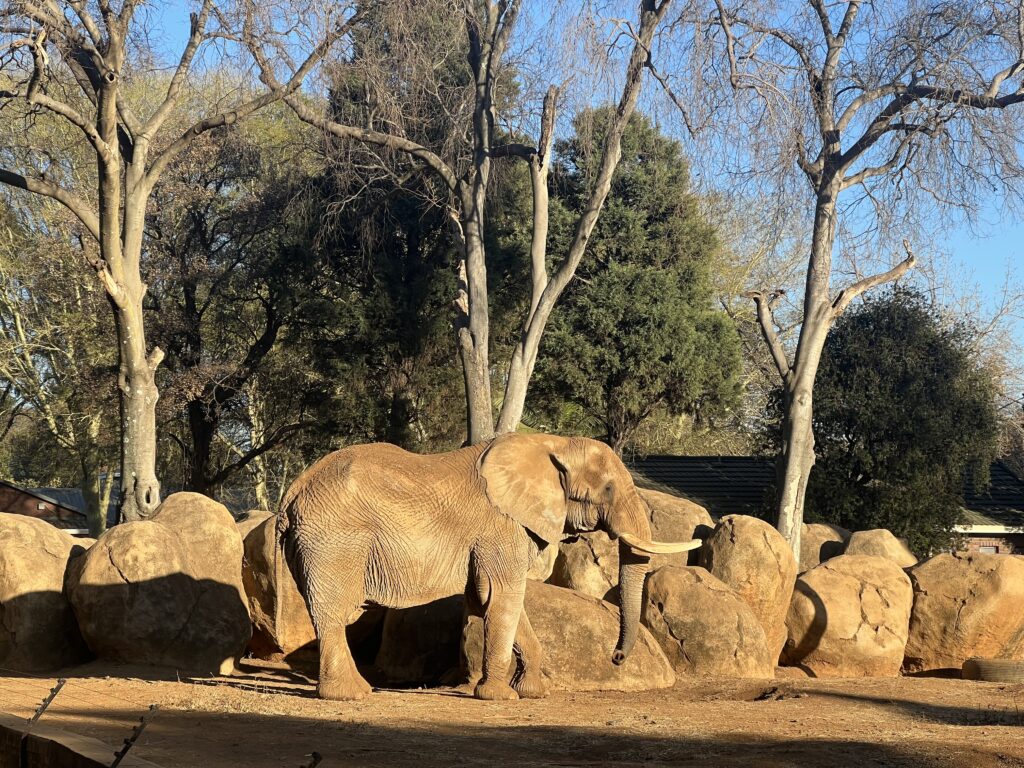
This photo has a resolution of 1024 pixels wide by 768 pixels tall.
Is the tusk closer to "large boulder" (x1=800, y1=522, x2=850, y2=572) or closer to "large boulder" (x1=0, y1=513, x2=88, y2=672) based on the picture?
"large boulder" (x1=0, y1=513, x2=88, y2=672)

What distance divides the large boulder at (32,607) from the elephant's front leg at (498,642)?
4419 millimetres

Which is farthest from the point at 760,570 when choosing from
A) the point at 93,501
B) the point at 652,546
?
the point at 93,501

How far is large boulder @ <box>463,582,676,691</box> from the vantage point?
444 inches

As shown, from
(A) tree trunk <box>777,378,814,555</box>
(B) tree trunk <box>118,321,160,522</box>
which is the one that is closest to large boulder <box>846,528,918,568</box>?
(A) tree trunk <box>777,378,814,555</box>

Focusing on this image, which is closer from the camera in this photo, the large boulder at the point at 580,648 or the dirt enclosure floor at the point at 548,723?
the dirt enclosure floor at the point at 548,723

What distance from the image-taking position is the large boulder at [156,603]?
11.9 meters

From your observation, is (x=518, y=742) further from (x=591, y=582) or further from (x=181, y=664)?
(x=591, y=582)

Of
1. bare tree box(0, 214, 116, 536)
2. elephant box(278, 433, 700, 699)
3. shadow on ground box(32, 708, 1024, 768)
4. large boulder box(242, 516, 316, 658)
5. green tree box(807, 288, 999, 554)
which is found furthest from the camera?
bare tree box(0, 214, 116, 536)

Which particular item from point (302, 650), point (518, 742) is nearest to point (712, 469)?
point (302, 650)

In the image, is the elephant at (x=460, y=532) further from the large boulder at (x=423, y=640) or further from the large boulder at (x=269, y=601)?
the large boulder at (x=269, y=601)

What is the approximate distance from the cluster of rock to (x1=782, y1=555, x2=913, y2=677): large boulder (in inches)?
0.7

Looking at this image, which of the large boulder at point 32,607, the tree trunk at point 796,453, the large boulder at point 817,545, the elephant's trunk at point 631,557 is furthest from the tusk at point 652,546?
the large boulder at point 817,545

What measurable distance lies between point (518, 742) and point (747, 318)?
34.2 metres

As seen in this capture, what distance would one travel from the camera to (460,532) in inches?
424
